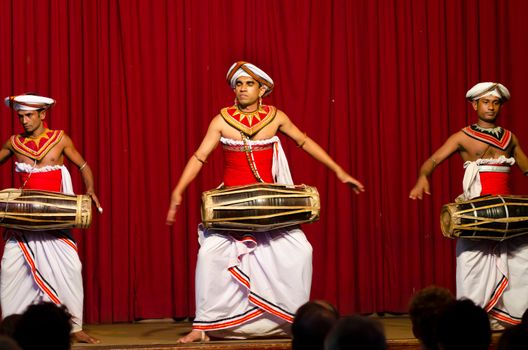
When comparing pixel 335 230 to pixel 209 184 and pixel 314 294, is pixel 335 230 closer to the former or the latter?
pixel 314 294

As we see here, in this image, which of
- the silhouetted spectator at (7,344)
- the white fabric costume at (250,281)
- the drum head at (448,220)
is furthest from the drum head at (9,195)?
the silhouetted spectator at (7,344)

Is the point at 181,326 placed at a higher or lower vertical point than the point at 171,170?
lower

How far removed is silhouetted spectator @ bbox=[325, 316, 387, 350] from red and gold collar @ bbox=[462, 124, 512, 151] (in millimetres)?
3482

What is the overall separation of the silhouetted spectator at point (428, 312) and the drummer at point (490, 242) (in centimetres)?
238

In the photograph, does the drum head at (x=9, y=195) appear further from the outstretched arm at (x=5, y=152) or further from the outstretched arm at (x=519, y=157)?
the outstretched arm at (x=519, y=157)

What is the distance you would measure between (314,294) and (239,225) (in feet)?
Result: 6.65

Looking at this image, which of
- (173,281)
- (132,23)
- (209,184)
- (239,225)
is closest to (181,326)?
(173,281)

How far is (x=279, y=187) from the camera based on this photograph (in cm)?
566

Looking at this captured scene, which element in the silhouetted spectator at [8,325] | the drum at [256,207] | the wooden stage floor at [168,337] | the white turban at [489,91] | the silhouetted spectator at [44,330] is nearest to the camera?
the silhouetted spectator at [44,330]

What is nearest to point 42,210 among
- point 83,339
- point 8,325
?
point 83,339

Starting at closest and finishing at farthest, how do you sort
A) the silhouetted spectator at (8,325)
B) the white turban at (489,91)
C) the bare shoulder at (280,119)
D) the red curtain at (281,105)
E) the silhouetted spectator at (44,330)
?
the silhouetted spectator at (44,330) → the silhouetted spectator at (8,325) → the bare shoulder at (280,119) → the white turban at (489,91) → the red curtain at (281,105)

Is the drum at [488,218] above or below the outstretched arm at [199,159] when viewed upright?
below

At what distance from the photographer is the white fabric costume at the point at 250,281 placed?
5.71 meters

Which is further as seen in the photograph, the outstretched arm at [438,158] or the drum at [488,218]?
the outstretched arm at [438,158]
